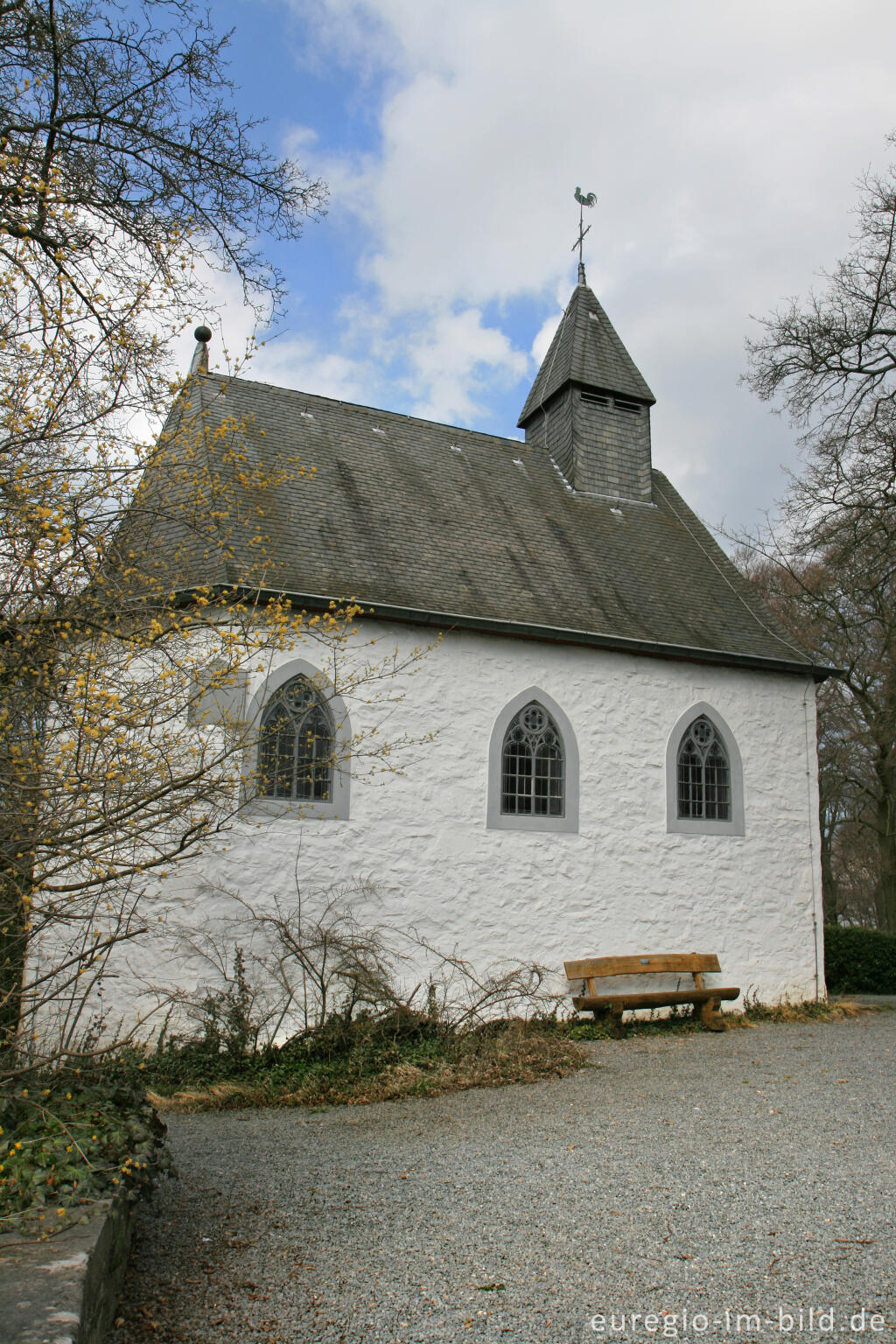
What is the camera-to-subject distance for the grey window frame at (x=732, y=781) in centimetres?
1165

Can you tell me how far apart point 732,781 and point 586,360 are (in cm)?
751

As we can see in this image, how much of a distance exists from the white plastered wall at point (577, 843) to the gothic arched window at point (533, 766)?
251mm

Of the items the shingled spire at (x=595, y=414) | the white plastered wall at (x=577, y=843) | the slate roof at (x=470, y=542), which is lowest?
the white plastered wall at (x=577, y=843)

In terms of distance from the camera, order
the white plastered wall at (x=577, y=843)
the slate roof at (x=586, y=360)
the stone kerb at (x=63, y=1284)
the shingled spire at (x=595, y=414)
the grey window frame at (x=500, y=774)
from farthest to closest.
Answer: the slate roof at (x=586, y=360) < the shingled spire at (x=595, y=414) < the grey window frame at (x=500, y=774) < the white plastered wall at (x=577, y=843) < the stone kerb at (x=63, y=1284)

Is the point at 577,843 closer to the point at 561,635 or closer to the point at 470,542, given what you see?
the point at 561,635

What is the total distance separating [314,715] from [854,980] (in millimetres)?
11977

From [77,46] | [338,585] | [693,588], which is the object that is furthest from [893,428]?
[77,46]

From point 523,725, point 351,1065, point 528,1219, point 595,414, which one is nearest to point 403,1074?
point 351,1065

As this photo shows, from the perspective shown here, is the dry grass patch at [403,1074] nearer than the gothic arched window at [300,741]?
Yes

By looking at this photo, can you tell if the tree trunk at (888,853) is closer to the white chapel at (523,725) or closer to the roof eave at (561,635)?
the roof eave at (561,635)

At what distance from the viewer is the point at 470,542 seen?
12.2 m

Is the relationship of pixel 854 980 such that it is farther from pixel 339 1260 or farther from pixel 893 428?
pixel 339 1260

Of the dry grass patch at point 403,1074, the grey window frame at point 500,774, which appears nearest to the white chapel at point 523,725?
the grey window frame at point 500,774

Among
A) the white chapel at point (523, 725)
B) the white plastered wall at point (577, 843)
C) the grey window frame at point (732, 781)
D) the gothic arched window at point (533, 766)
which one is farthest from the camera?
the grey window frame at point (732, 781)
